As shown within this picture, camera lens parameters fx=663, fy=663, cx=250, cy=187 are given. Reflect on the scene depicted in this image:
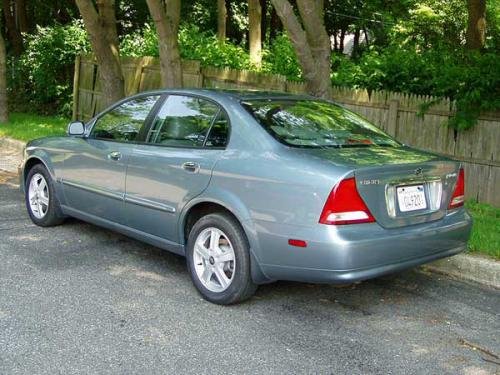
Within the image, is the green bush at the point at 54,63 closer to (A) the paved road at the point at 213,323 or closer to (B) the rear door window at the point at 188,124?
(A) the paved road at the point at 213,323

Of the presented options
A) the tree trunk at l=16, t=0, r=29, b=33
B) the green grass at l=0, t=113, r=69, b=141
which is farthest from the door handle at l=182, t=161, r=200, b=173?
the tree trunk at l=16, t=0, r=29, b=33

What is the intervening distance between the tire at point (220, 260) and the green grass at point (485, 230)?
2232mm

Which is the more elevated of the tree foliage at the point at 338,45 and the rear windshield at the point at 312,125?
the tree foliage at the point at 338,45

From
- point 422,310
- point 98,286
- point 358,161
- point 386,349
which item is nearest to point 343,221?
point 358,161

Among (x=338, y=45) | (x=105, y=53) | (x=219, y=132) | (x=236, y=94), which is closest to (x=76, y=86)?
(x=105, y=53)

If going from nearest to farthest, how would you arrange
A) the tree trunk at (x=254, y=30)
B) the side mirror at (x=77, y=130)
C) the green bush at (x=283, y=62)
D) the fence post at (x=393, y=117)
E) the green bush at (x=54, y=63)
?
the side mirror at (x=77, y=130)
the fence post at (x=393, y=117)
the green bush at (x=283, y=62)
the tree trunk at (x=254, y=30)
the green bush at (x=54, y=63)

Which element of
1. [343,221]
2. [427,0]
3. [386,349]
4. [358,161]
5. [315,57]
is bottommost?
[386,349]

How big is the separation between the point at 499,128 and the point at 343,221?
4901mm

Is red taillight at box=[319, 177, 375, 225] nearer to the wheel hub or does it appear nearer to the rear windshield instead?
the rear windshield

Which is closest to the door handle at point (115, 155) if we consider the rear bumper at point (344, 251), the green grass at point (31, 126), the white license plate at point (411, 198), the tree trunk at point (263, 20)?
the rear bumper at point (344, 251)

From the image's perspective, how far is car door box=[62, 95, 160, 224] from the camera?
221 inches

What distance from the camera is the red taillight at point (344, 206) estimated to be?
13.5 ft

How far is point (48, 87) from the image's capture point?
56.3 ft

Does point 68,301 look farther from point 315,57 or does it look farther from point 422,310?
point 315,57
